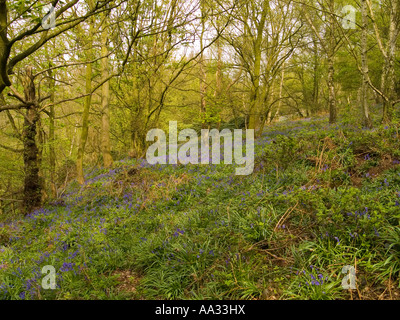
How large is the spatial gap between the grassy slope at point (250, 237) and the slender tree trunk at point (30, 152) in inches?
65.2

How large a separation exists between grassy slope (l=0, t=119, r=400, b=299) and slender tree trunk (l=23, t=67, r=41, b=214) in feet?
5.43

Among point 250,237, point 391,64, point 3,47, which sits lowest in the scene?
point 250,237

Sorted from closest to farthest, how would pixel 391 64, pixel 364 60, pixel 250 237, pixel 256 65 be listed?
pixel 250 237, pixel 391 64, pixel 364 60, pixel 256 65

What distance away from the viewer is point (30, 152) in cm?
808

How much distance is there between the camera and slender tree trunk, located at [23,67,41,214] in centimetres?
774

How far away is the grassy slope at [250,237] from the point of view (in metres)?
3.11

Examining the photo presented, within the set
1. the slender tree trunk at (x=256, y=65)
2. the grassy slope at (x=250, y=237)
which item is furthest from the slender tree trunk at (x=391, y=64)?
the slender tree trunk at (x=256, y=65)

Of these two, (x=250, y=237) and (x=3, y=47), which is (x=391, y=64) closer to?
(x=250, y=237)

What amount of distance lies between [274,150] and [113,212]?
189 inches

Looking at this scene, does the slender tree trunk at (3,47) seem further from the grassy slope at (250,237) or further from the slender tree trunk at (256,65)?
the slender tree trunk at (256,65)

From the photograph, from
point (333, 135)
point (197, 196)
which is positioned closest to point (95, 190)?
point (197, 196)

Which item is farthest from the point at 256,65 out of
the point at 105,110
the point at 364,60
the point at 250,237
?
the point at 250,237

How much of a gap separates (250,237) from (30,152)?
7.83 metres

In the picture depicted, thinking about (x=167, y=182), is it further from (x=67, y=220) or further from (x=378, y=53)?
(x=378, y=53)
